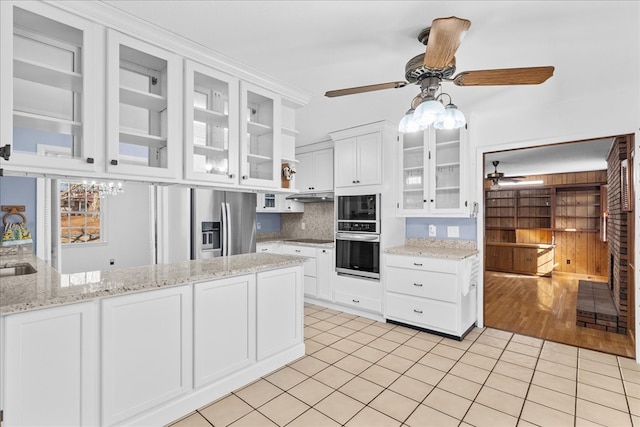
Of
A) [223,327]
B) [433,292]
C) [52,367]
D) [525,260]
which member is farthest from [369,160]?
[525,260]

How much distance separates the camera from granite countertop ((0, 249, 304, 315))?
1488mm

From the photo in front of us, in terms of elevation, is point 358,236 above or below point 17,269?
above

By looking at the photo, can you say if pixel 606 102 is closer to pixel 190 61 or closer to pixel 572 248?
pixel 190 61

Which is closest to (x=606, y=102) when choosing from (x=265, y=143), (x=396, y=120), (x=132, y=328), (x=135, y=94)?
(x=396, y=120)

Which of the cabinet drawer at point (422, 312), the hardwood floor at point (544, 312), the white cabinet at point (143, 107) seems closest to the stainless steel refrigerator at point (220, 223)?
the white cabinet at point (143, 107)

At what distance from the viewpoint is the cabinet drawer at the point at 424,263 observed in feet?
10.7

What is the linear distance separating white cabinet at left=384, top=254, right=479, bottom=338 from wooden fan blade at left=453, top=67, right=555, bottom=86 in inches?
72.8

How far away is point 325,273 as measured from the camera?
14.5 feet

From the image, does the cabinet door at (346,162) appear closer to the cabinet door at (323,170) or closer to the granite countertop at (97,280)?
the cabinet door at (323,170)

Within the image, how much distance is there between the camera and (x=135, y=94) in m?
1.97

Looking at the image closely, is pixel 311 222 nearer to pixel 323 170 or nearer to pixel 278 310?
pixel 323 170

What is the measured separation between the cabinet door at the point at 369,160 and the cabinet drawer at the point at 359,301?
1.45 m

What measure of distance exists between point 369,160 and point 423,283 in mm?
1600

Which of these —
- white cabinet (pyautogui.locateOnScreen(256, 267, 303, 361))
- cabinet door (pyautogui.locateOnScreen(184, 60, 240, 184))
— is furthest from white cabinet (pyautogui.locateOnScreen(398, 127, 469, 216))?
cabinet door (pyautogui.locateOnScreen(184, 60, 240, 184))
